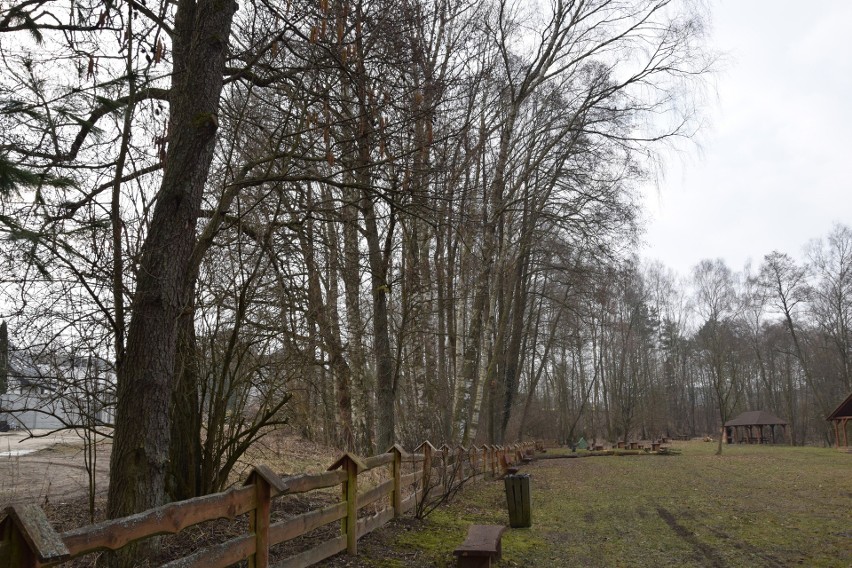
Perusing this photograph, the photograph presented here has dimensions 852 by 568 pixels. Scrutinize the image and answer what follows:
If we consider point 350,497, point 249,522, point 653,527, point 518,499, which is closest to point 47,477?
point 350,497

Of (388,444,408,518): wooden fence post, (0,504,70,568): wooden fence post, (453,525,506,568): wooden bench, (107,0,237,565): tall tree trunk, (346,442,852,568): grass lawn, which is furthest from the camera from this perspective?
(388,444,408,518): wooden fence post

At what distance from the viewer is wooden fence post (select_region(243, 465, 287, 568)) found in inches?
190

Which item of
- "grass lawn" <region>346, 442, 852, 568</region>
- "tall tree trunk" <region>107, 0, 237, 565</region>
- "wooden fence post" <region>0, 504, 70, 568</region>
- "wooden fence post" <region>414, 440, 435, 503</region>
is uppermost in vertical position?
"tall tree trunk" <region>107, 0, 237, 565</region>

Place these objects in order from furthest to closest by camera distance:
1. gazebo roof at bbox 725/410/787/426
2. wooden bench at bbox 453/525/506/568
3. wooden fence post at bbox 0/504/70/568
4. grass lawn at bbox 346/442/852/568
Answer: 1. gazebo roof at bbox 725/410/787/426
2. grass lawn at bbox 346/442/852/568
3. wooden bench at bbox 453/525/506/568
4. wooden fence post at bbox 0/504/70/568

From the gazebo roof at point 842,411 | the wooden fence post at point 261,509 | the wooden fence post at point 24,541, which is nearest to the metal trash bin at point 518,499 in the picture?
the wooden fence post at point 261,509

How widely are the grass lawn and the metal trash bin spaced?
201 mm

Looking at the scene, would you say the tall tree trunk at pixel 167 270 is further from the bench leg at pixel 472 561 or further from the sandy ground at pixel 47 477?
the bench leg at pixel 472 561

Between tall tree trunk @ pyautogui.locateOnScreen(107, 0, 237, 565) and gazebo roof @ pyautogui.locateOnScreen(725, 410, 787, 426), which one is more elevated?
tall tree trunk @ pyautogui.locateOnScreen(107, 0, 237, 565)

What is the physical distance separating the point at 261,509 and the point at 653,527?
22.1ft

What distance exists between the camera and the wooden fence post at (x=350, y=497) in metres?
6.84

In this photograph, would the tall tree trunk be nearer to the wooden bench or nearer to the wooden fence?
the wooden fence

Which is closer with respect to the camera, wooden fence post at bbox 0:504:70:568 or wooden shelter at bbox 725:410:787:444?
wooden fence post at bbox 0:504:70:568

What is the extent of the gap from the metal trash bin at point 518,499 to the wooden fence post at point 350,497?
3198mm

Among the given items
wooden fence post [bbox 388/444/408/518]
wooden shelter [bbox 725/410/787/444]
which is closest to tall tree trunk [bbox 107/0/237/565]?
wooden fence post [bbox 388/444/408/518]
